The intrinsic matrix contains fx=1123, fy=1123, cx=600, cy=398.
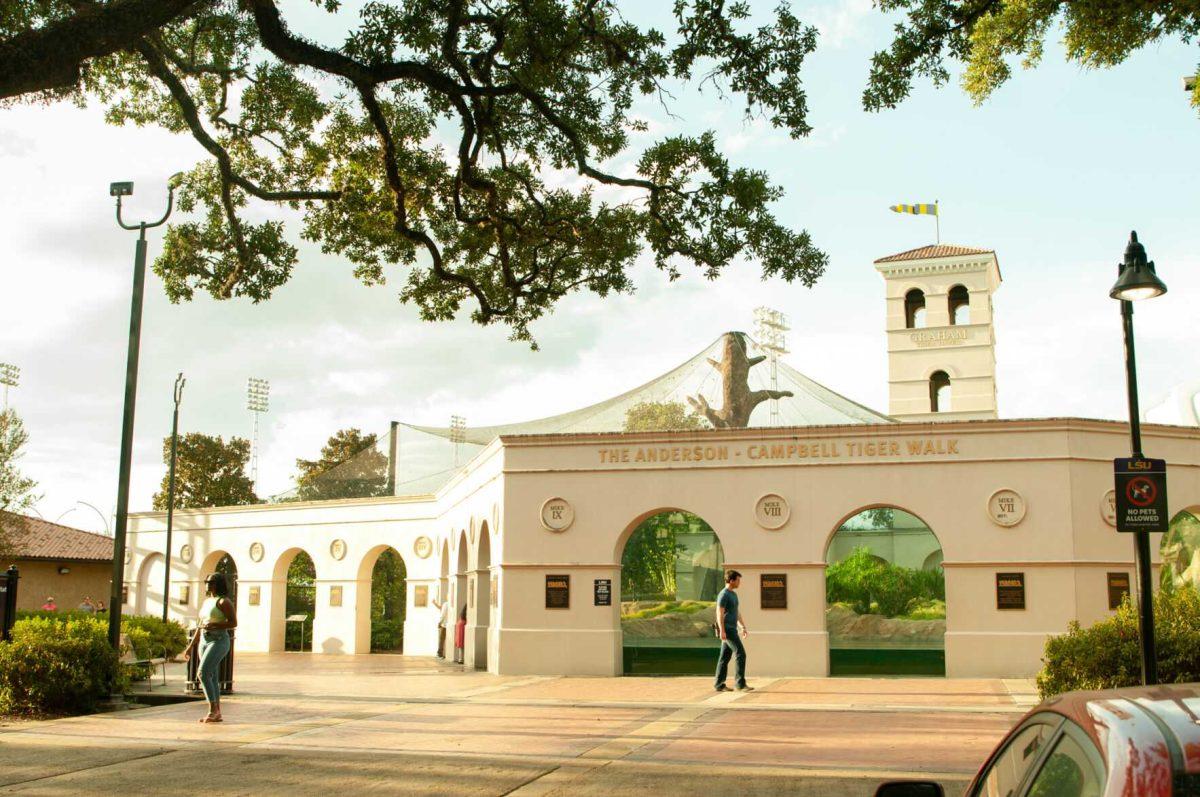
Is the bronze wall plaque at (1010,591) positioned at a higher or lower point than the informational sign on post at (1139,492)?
lower

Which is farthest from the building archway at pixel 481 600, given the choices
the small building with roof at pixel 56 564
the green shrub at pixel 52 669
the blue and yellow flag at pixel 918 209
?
the blue and yellow flag at pixel 918 209

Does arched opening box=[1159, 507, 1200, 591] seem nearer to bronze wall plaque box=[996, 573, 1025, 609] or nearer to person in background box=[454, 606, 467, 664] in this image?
bronze wall plaque box=[996, 573, 1025, 609]

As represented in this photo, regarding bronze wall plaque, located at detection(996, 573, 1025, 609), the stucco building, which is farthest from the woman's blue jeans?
bronze wall plaque, located at detection(996, 573, 1025, 609)

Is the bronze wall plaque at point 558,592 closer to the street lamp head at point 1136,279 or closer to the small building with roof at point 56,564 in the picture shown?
the street lamp head at point 1136,279

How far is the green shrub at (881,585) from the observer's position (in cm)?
2608

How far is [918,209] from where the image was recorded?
58.2 meters

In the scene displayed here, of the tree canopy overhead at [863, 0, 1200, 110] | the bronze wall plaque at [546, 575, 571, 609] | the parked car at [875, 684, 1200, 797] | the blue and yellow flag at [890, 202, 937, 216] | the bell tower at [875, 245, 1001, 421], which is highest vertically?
the blue and yellow flag at [890, 202, 937, 216]

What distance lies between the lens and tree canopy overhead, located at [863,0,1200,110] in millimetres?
11336

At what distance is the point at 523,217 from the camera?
14188 millimetres

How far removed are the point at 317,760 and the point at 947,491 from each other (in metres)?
12.6

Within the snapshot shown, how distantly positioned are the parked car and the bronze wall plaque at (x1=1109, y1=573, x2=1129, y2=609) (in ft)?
57.4

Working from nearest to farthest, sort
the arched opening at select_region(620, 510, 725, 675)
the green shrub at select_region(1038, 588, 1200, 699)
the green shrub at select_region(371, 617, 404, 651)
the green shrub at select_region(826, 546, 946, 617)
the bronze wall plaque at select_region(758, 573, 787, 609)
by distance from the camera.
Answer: the green shrub at select_region(1038, 588, 1200, 699)
the bronze wall plaque at select_region(758, 573, 787, 609)
the arched opening at select_region(620, 510, 725, 675)
the green shrub at select_region(826, 546, 946, 617)
the green shrub at select_region(371, 617, 404, 651)

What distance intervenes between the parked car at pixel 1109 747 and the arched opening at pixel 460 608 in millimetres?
23202

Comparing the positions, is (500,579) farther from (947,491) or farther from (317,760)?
(317,760)
